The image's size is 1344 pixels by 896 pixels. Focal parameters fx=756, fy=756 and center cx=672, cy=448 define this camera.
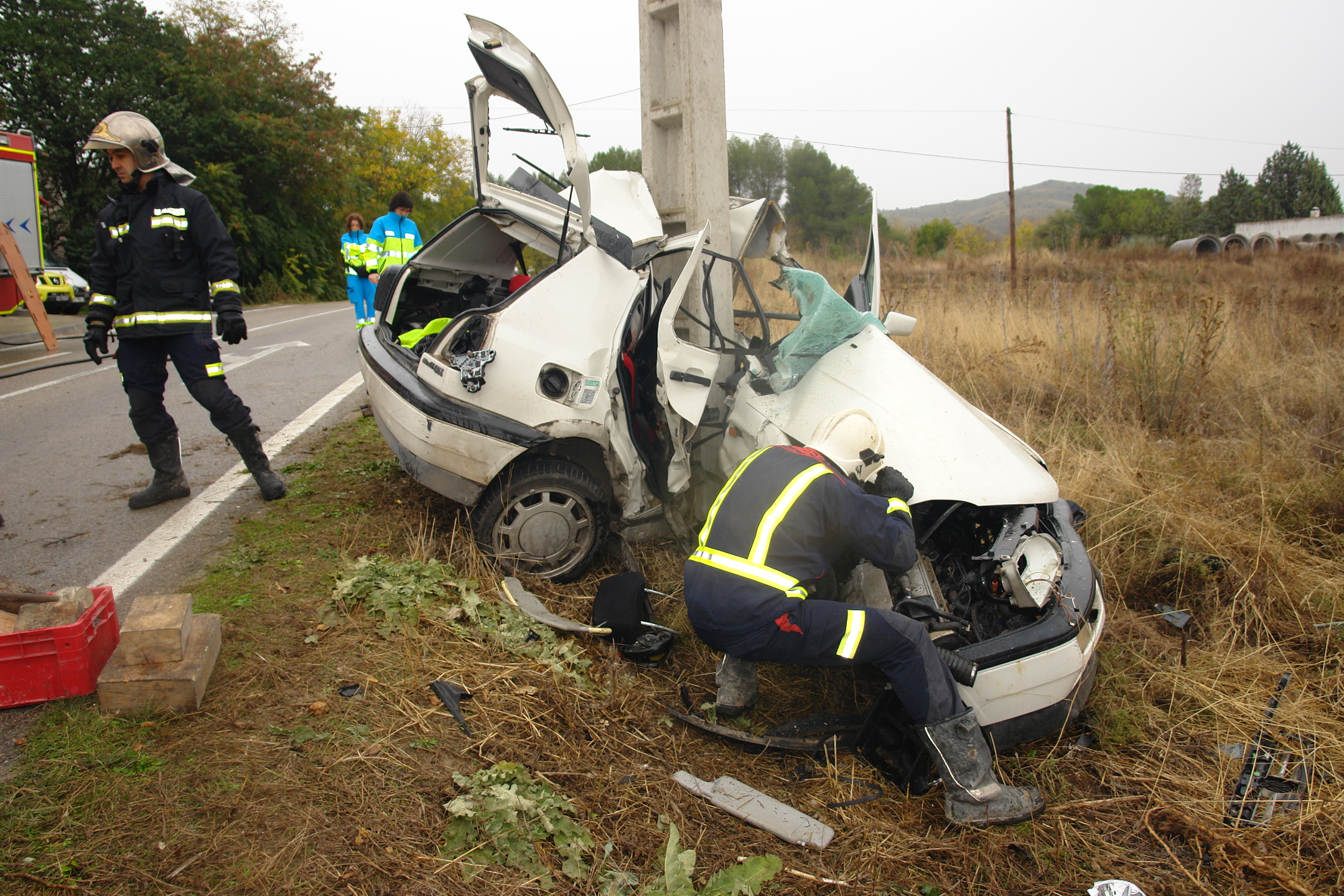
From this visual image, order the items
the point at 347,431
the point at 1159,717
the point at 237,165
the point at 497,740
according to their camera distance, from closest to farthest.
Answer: the point at 497,740 → the point at 1159,717 → the point at 347,431 → the point at 237,165

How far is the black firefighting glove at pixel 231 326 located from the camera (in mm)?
3807

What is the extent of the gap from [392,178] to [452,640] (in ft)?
115

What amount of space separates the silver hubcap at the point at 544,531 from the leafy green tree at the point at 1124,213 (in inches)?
1205

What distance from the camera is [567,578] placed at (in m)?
3.54

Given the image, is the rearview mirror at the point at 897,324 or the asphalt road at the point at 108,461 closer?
the asphalt road at the point at 108,461

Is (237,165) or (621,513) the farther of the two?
(237,165)

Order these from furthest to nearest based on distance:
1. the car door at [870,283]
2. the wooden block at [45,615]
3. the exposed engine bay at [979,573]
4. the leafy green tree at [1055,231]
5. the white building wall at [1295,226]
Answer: the white building wall at [1295,226] → the leafy green tree at [1055,231] → the car door at [870,283] → the exposed engine bay at [979,573] → the wooden block at [45,615]

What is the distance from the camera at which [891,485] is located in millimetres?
2762

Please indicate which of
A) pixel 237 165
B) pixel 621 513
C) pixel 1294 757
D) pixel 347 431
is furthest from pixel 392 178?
pixel 1294 757

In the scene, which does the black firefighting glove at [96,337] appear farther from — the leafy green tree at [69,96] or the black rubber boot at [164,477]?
the leafy green tree at [69,96]

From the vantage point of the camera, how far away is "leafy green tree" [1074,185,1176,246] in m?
32.0

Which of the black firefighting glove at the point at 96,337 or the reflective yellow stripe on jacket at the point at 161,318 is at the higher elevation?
the reflective yellow stripe on jacket at the point at 161,318

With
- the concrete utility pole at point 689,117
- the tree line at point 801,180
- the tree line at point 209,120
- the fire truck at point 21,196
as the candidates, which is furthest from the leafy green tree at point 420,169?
the concrete utility pole at point 689,117

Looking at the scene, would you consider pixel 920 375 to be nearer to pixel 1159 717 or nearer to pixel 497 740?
pixel 1159 717
